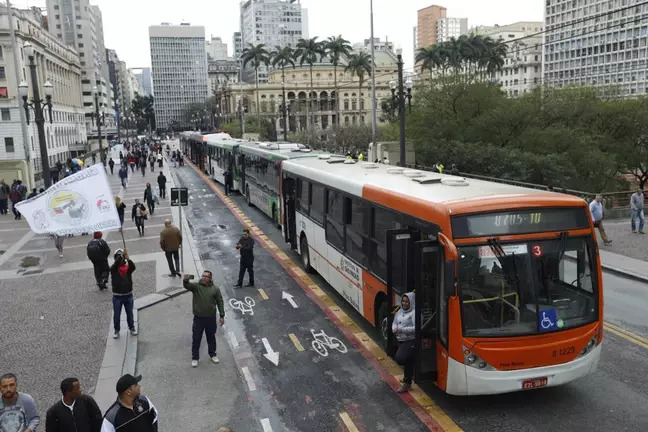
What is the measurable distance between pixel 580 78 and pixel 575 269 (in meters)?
171

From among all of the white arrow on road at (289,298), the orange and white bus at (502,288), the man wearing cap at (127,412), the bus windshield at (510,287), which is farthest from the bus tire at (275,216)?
the man wearing cap at (127,412)

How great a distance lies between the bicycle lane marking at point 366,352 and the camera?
26.2 ft

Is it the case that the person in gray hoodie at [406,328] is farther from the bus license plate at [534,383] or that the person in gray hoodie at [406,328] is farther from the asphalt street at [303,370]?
the bus license plate at [534,383]

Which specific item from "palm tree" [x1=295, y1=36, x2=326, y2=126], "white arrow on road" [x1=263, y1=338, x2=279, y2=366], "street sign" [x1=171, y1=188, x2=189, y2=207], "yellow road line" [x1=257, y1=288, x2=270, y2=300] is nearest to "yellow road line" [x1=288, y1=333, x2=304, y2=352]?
"white arrow on road" [x1=263, y1=338, x2=279, y2=366]

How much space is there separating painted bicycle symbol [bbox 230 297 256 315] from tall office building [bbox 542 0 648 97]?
5467 inches

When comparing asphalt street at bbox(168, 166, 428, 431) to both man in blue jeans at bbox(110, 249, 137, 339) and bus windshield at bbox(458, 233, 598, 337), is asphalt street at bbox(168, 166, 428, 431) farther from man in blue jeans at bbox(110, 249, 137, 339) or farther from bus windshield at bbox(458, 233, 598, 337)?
man in blue jeans at bbox(110, 249, 137, 339)

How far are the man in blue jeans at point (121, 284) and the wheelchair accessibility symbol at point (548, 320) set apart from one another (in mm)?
7332

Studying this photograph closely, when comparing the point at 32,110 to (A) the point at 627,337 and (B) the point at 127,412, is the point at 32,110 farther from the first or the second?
(B) the point at 127,412

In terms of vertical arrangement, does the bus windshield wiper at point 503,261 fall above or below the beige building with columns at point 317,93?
below

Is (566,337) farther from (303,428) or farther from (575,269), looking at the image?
(303,428)

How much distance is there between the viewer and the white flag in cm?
1100

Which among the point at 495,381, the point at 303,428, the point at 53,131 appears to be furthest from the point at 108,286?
the point at 53,131

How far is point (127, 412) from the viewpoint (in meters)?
5.46

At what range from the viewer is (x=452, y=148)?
33.8 m
